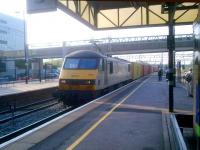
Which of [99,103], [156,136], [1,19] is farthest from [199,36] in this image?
[1,19]

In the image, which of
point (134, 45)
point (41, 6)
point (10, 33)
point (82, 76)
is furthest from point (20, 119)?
point (10, 33)

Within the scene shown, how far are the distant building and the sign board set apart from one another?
107323 millimetres

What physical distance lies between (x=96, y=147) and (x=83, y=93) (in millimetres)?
10676

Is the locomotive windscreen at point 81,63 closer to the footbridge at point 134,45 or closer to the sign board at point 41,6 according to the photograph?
the sign board at point 41,6

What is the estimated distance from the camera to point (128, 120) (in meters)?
12.0

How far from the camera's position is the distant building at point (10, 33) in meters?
108

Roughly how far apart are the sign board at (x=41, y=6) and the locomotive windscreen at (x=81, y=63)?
17053 millimetres

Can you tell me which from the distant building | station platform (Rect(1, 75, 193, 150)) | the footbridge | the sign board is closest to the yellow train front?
station platform (Rect(1, 75, 193, 150))

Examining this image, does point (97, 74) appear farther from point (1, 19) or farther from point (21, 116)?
point (1, 19)

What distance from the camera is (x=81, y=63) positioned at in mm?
20297

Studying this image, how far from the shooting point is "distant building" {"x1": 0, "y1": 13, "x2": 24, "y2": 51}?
10762 centimetres

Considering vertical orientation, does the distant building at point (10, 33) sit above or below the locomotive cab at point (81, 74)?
above

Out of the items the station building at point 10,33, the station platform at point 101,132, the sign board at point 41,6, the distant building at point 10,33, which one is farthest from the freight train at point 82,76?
the distant building at point 10,33

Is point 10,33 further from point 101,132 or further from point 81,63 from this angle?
point 101,132
